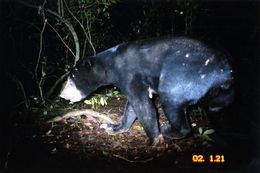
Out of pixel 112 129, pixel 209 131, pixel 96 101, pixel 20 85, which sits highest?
pixel 20 85

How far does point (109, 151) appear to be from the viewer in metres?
3.83

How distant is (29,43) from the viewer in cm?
487

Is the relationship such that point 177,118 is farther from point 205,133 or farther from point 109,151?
point 109,151

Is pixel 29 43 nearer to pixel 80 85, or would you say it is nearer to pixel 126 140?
pixel 80 85

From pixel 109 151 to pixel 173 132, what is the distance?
0.75 m

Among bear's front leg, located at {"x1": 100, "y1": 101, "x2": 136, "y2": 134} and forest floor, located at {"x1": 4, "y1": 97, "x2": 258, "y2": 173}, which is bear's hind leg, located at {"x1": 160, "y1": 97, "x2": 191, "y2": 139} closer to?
forest floor, located at {"x1": 4, "y1": 97, "x2": 258, "y2": 173}

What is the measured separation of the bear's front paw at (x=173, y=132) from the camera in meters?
3.64

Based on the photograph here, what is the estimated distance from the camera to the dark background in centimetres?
403

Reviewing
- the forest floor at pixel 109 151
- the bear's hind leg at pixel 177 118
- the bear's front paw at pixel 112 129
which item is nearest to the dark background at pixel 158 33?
the forest floor at pixel 109 151

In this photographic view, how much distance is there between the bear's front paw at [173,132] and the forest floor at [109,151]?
13cm

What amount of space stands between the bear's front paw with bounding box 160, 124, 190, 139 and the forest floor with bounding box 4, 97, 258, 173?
13 centimetres
